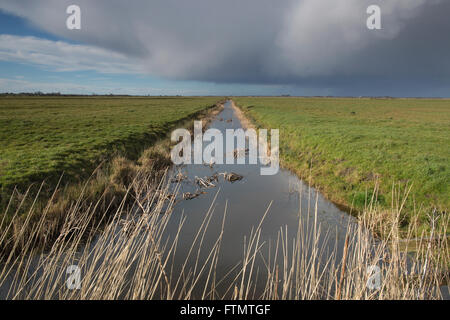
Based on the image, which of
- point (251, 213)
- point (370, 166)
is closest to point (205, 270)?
point (251, 213)

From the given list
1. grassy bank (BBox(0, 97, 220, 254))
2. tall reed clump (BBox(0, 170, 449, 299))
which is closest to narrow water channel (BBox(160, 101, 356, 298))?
tall reed clump (BBox(0, 170, 449, 299))

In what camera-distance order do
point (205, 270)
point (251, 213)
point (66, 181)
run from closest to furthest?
point (205, 270)
point (251, 213)
point (66, 181)

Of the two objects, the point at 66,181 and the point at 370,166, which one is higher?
the point at 370,166

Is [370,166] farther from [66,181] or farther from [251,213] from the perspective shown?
[66,181]

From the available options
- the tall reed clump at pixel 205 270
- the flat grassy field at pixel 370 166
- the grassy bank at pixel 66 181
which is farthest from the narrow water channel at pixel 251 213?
the grassy bank at pixel 66 181

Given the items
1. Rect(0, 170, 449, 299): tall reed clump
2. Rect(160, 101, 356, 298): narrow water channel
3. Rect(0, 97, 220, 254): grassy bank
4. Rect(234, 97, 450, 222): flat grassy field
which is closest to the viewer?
Rect(0, 170, 449, 299): tall reed clump

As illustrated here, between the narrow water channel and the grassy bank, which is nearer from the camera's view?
the grassy bank

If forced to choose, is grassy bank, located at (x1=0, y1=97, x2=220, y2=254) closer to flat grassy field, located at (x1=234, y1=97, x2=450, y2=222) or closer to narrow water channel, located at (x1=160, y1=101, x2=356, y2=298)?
narrow water channel, located at (x1=160, y1=101, x2=356, y2=298)
